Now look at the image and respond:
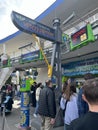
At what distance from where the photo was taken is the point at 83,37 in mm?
6668

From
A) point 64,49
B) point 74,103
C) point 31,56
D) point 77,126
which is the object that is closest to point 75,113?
point 74,103

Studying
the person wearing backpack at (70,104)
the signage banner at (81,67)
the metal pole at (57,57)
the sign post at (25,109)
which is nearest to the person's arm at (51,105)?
the metal pole at (57,57)

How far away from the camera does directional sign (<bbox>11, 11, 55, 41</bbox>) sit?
4804mm

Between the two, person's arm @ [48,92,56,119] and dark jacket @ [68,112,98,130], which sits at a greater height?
dark jacket @ [68,112,98,130]

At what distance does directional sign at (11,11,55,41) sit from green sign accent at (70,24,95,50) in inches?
52.2

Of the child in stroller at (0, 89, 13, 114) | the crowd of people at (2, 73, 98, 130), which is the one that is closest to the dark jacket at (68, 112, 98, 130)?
the crowd of people at (2, 73, 98, 130)

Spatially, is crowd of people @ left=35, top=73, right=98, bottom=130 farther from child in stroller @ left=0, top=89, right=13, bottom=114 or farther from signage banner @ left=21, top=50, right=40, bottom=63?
signage banner @ left=21, top=50, right=40, bottom=63

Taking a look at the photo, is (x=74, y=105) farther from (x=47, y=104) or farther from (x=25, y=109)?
(x=25, y=109)

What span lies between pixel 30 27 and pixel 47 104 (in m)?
2.04

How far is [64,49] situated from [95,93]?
24.5 ft

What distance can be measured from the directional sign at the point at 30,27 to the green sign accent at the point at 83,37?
1326 millimetres

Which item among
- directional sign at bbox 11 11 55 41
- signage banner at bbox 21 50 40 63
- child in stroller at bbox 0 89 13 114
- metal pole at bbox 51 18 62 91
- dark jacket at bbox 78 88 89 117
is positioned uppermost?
signage banner at bbox 21 50 40 63

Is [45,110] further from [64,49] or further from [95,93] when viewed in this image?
[64,49]

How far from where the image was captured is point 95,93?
1.78 meters
